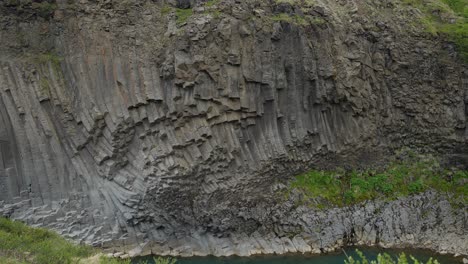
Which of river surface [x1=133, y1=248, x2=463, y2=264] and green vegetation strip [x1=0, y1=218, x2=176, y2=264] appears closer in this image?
green vegetation strip [x1=0, y1=218, x2=176, y2=264]

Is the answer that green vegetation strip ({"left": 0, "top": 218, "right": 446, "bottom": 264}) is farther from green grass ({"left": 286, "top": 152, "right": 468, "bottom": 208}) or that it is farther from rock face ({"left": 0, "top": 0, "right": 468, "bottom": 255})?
green grass ({"left": 286, "top": 152, "right": 468, "bottom": 208})

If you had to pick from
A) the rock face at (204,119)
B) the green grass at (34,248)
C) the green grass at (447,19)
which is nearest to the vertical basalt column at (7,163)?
the rock face at (204,119)

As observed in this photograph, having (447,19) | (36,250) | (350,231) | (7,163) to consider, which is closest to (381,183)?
(350,231)

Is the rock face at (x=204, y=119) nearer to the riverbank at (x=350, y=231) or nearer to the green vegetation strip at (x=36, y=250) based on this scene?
the riverbank at (x=350, y=231)

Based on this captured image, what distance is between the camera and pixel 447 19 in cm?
2805

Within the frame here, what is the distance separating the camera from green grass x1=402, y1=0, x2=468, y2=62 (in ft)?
87.6

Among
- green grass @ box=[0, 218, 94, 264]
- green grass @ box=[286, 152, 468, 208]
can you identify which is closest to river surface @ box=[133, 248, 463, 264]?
green grass @ box=[286, 152, 468, 208]

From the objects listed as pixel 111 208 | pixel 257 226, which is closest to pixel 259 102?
pixel 257 226

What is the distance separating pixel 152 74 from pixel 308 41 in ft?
27.6

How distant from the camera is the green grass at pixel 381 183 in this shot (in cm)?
2486

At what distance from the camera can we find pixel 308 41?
24578 mm

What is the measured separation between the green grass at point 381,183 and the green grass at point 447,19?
668cm

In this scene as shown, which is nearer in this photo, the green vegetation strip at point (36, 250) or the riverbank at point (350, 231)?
the green vegetation strip at point (36, 250)

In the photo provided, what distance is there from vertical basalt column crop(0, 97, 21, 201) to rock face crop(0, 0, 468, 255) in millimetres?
44
